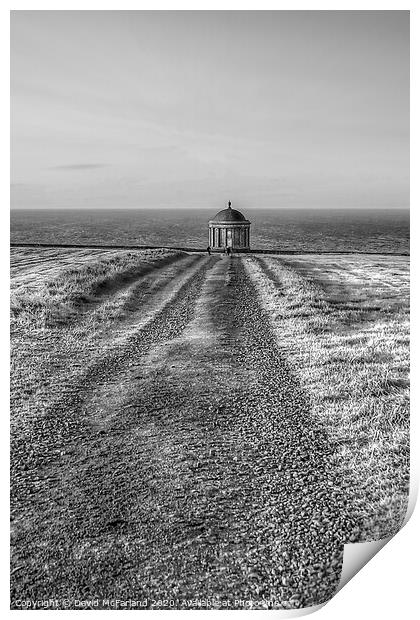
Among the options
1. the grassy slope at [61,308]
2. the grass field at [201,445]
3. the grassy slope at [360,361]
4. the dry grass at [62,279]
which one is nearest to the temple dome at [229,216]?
the grassy slope at [360,361]

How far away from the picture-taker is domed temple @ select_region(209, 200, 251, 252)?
1489 centimetres

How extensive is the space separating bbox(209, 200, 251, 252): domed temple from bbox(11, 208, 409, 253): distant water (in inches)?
12.4

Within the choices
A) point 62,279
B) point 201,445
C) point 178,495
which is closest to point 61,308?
point 62,279

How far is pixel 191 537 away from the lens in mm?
5074

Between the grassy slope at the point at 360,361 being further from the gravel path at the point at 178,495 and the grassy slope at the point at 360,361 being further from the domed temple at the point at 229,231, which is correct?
the domed temple at the point at 229,231

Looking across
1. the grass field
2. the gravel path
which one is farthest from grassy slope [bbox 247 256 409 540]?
the gravel path

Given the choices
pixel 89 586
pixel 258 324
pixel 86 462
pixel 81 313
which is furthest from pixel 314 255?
pixel 89 586

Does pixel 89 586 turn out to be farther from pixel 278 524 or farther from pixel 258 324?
pixel 258 324

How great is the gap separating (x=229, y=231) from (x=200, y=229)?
1.58m

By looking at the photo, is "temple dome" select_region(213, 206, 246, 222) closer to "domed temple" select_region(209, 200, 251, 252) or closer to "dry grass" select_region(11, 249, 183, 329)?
"domed temple" select_region(209, 200, 251, 252)

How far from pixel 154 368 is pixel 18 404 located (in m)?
2.54

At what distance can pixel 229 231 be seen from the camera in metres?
18.0

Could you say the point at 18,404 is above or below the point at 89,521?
above

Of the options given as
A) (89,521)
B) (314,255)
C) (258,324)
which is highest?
(314,255)
